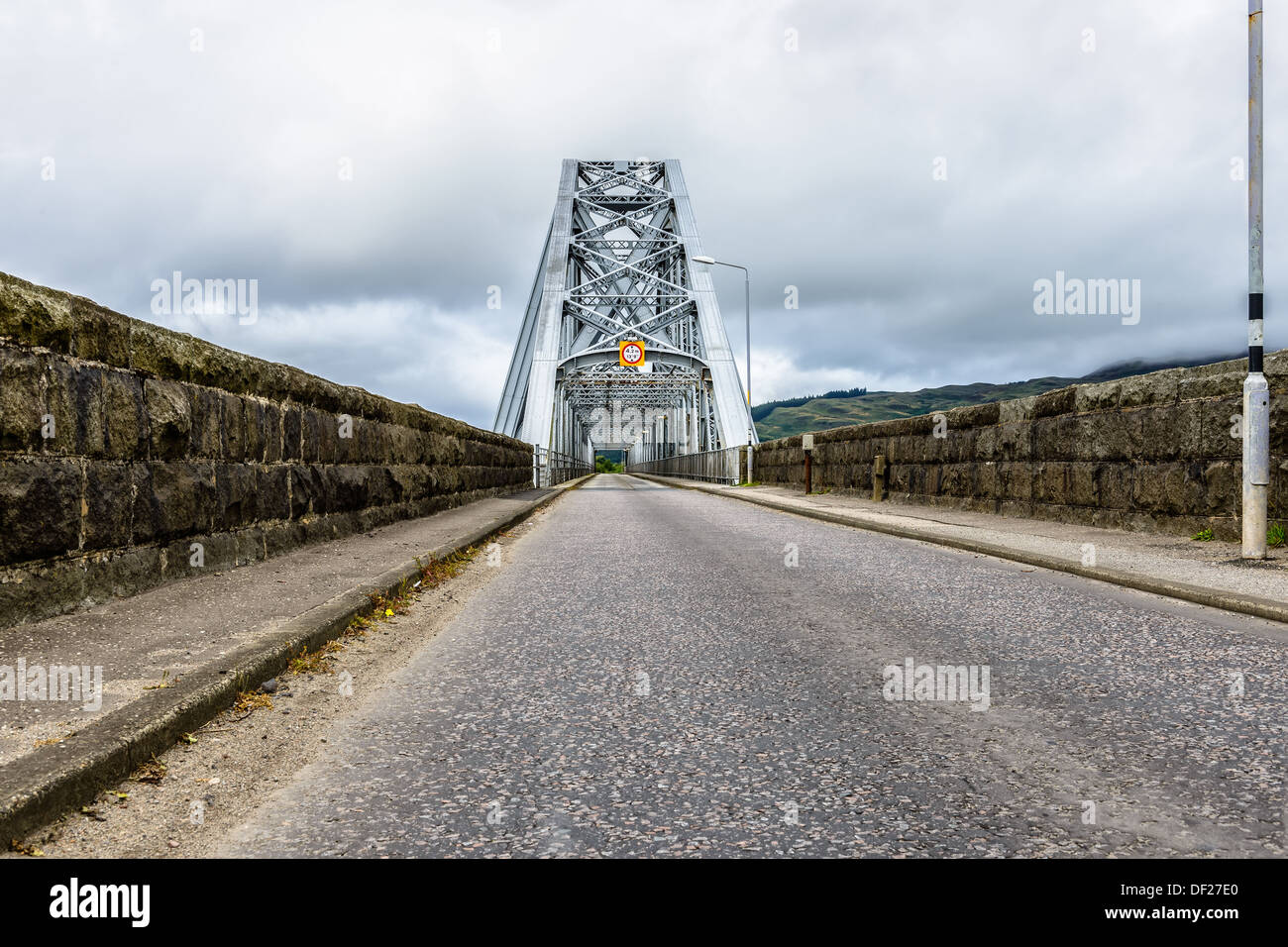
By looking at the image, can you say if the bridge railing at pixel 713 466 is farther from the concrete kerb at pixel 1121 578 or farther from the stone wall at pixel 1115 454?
the concrete kerb at pixel 1121 578

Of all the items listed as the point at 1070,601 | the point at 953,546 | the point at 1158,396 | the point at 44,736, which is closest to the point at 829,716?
the point at 44,736

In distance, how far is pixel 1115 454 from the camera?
10.0 m

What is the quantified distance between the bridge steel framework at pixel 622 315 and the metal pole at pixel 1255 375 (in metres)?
31.0

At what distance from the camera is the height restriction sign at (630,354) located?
48844 millimetres

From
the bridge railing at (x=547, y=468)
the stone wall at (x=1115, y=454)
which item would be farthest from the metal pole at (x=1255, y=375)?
the bridge railing at (x=547, y=468)

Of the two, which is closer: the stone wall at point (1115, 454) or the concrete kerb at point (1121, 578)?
the concrete kerb at point (1121, 578)

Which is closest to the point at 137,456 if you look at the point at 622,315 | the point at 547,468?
the point at 547,468

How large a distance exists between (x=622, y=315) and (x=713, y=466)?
715 inches

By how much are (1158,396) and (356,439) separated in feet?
28.8
